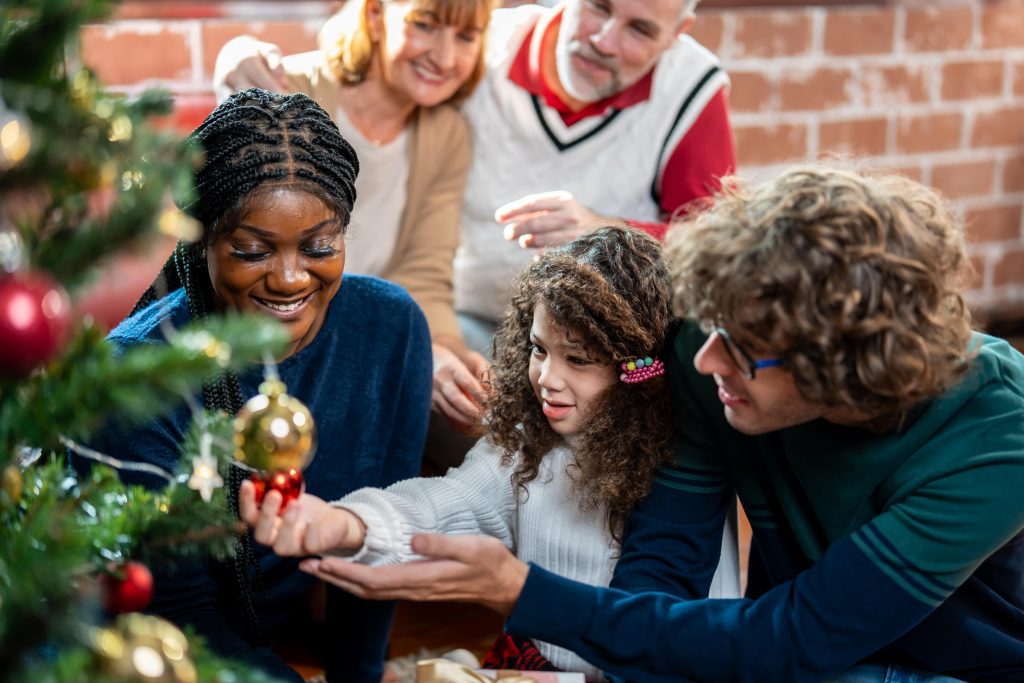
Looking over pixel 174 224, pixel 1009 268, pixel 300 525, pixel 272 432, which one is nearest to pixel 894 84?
pixel 1009 268

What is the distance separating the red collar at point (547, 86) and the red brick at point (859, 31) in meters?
1.27

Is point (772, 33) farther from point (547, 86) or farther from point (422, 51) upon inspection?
point (422, 51)

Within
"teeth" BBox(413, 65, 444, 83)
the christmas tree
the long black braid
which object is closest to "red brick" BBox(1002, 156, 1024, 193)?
"teeth" BBox(413, 65, 444, 83)

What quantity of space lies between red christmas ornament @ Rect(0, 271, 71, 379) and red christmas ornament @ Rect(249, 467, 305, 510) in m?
0.46

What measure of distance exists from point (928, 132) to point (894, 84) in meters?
0.21

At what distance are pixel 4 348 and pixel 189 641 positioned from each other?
28cm

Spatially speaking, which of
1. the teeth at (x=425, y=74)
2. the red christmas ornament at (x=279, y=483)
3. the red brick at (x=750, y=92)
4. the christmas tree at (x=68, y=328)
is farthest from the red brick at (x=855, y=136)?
the christmas tree at (x=68, y=328)

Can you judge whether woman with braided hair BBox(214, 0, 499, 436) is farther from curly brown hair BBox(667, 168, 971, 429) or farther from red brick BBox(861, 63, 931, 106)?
red brick BBox(861, 63, 931, 106)

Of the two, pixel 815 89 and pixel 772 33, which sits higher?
pixel 772 33

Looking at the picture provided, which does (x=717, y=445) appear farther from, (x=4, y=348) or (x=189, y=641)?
(x=4, y=348)

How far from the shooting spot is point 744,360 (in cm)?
123

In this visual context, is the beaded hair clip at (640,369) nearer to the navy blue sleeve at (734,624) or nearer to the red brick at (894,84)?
the navy blue sleeve at (734,624)

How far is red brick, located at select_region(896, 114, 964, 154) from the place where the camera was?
3.47 meters

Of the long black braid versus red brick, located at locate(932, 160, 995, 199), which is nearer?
the long black braid
